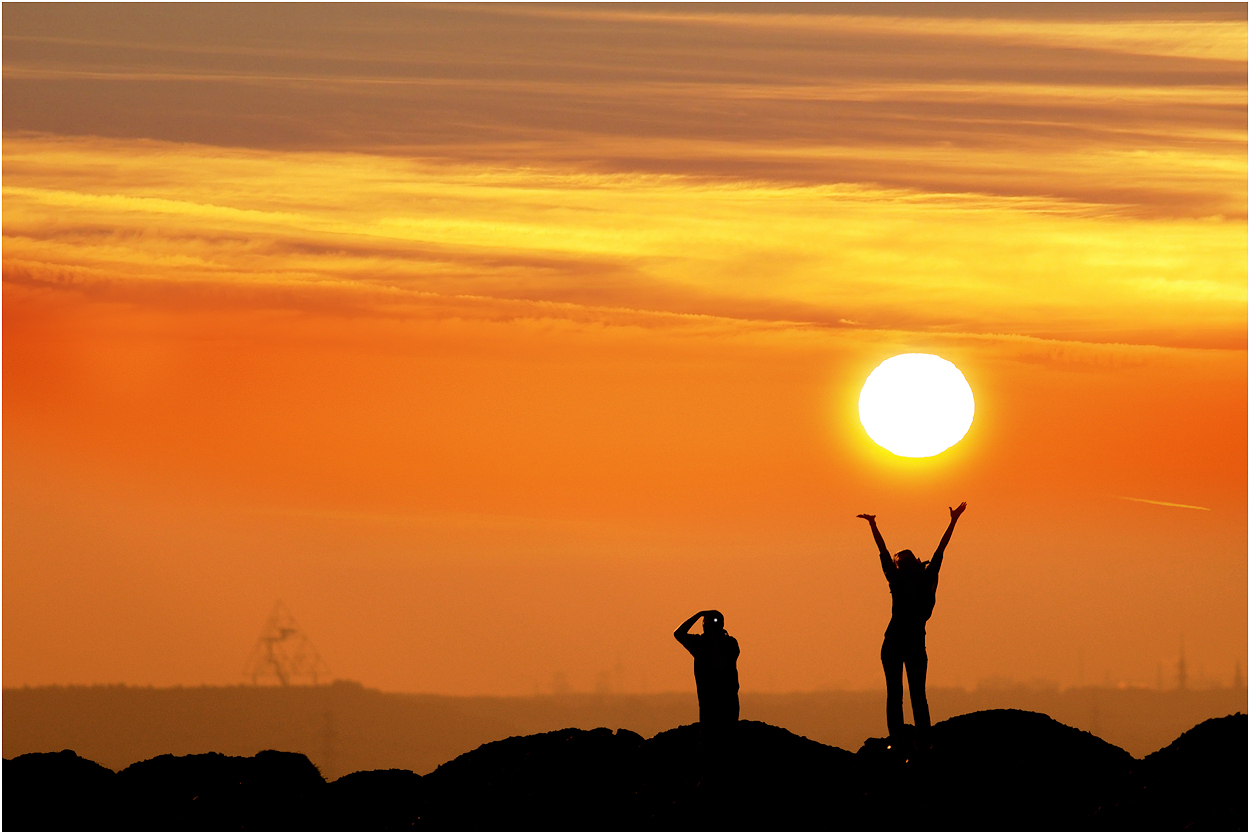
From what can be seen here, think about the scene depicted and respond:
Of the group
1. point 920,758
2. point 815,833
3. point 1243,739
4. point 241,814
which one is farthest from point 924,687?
point 241,814

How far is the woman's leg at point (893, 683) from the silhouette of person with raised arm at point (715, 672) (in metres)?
1.84

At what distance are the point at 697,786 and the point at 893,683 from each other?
9.13 feet

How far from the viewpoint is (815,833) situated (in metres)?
20.5

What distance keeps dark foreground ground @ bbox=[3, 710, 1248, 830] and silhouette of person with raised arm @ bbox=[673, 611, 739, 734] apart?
34 centimetres

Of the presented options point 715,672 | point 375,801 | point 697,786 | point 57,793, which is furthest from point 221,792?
point 715,672

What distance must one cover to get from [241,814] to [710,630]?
7614 millimetres

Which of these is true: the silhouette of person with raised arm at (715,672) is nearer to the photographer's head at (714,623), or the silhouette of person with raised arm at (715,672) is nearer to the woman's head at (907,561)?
the photographer's head at (714,623)

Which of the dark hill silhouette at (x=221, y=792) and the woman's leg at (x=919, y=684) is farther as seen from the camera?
the dark hill silhouette at (x=221, y=792)

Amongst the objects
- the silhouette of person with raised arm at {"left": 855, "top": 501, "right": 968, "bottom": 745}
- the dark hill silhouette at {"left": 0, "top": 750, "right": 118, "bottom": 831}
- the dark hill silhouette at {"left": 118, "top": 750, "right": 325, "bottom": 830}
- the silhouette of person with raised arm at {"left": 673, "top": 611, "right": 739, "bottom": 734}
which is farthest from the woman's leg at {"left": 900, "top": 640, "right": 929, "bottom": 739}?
the dark hill silhouette at {"left": 0, "top": 750, "right": 118, "bottom": 831}

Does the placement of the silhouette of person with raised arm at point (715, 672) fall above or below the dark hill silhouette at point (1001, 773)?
above

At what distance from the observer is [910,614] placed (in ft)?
67.2

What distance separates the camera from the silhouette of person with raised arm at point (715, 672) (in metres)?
20.8

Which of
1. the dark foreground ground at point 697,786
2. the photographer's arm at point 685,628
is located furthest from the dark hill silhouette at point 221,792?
the photographer's arm at point 685,628

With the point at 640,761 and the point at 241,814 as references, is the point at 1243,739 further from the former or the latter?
the point at 241,814
